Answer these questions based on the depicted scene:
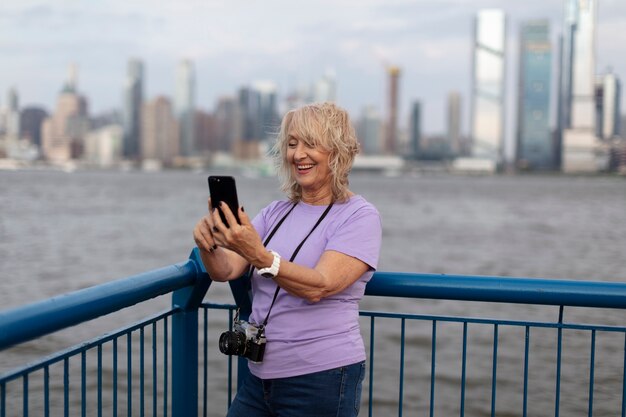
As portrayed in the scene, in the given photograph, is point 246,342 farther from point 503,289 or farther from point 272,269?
point 503,289

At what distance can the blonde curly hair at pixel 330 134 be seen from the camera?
252 cm

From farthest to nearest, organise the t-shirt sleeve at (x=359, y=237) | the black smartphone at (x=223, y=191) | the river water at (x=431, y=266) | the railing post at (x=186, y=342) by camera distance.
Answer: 1. the river water at (x=431, y=266)
2. the railing post at (x=186, y=342)
3. the t-shirt sleeve at (x=359, y=237)
4. the black smartphone at (x=223, y=191)

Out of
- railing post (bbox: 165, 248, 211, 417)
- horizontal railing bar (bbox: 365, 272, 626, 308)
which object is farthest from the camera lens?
horizontal railing bar (bbox: 365, 272, 626, 308)

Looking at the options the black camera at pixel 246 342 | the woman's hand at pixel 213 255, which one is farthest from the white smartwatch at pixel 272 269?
the black camera at pixel 246 342

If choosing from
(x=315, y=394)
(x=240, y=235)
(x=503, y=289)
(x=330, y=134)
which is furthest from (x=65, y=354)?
(x=503, y=289)

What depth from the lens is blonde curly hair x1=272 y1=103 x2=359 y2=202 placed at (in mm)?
2523

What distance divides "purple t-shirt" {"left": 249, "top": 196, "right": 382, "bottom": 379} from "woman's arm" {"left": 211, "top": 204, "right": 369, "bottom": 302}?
0.14 feet

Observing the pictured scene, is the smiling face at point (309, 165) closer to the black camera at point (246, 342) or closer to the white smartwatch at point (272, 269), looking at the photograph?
the white smartwatch at point (272, 269)

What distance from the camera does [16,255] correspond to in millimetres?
26844

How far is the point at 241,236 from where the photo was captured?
88.4 inches

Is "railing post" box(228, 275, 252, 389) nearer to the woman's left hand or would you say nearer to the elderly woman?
the elderly woman

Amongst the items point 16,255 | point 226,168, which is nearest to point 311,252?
point 16,255

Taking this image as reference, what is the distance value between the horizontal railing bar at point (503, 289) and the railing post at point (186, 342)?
A: 67 centimetres

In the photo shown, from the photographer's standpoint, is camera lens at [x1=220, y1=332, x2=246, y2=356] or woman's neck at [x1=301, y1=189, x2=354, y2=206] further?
woman's neck at [x1=301, y1=189, x2=354, y2=206]
